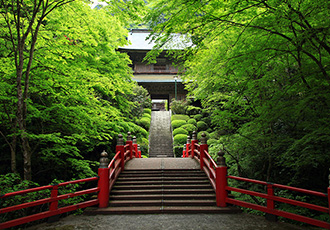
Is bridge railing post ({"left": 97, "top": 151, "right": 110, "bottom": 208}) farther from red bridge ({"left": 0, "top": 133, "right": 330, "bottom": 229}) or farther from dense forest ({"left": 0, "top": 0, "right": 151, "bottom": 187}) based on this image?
dense forest ({"left": 0, "top": 0, "right": 151, "bottom": 187})

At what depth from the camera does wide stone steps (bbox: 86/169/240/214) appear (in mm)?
6051

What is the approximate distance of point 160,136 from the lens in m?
20.2

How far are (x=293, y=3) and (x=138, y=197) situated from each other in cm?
655

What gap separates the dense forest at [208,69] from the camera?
13.9 feet

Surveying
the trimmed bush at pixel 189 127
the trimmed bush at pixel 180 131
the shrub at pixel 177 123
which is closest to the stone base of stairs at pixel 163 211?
the trimmed bush at pixel 180 131

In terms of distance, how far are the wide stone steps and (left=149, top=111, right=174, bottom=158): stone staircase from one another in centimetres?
848

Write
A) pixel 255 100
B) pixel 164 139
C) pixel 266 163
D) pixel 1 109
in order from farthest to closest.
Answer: pixel 164 139 → pixel 266 163 → pixel 255 100 → pixel 1 109

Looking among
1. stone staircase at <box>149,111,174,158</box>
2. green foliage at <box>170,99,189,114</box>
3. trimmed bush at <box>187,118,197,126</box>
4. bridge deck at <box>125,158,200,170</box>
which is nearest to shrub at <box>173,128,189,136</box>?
stone staircase at <box>149,111,174,158</box>

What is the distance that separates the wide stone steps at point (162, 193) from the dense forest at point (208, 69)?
1.69 meters

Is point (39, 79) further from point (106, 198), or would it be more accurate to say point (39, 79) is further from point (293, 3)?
point (293, 3)

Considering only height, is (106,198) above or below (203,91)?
below

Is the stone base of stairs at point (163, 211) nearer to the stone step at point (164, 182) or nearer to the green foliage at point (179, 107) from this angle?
the stone step at point (164, 182)

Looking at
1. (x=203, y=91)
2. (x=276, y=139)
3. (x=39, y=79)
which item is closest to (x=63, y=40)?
(x=39, y=79)

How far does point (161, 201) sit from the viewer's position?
21.2ft
